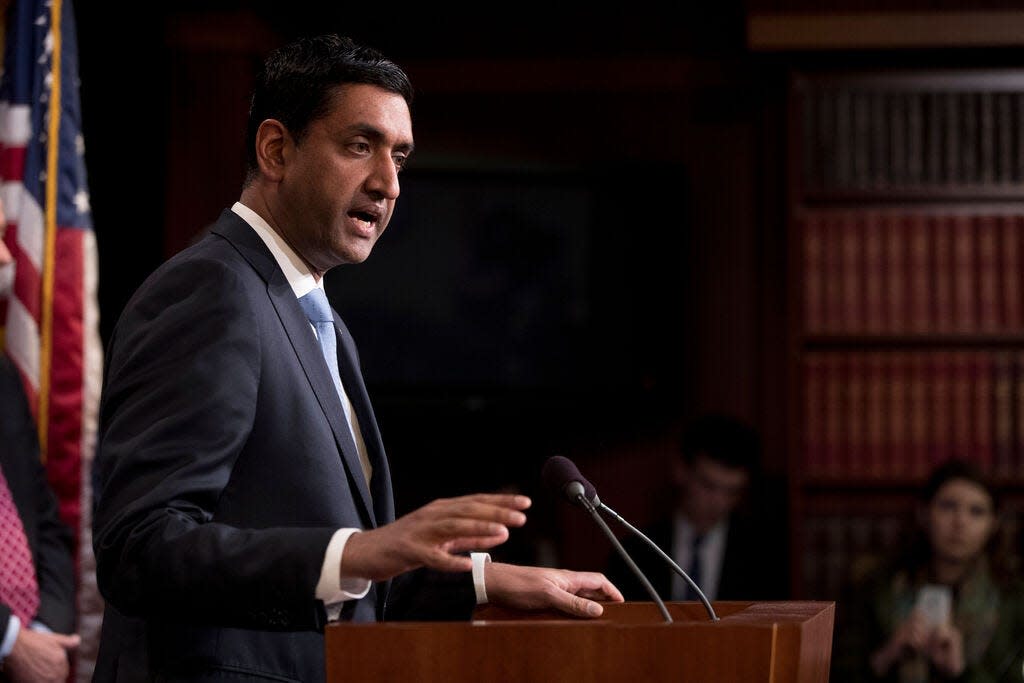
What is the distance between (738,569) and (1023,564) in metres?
0.81

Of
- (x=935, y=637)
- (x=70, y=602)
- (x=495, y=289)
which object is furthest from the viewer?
(x=495, y=289)

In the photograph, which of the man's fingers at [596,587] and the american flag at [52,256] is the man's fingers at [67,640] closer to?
the american flag at [52,256]

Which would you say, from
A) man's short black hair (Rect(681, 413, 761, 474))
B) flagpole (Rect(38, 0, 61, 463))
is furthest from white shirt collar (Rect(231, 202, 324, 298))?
man's short black hair (Rect(681, 413, 761, 474))

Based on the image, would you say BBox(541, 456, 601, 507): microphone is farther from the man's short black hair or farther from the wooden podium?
the man's short black hair

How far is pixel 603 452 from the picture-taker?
4645 millimetres

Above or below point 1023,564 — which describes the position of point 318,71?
above

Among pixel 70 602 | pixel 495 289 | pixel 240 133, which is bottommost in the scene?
pixel 70 602

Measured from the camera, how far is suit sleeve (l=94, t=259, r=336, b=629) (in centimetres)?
130

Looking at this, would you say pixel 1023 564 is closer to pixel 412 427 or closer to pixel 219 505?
pixel 412 427

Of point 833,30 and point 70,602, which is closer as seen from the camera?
point 70,602

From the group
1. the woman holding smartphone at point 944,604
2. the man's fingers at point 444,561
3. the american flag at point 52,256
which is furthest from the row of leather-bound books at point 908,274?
the man's fingers at point 444,561

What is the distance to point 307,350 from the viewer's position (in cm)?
156

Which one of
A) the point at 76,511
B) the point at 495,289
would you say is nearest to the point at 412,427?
the point at 495,289

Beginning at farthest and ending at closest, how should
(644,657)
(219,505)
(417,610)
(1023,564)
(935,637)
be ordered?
(1023,564)
(935,637)
(417,610)
(219,505)
(644,657)
